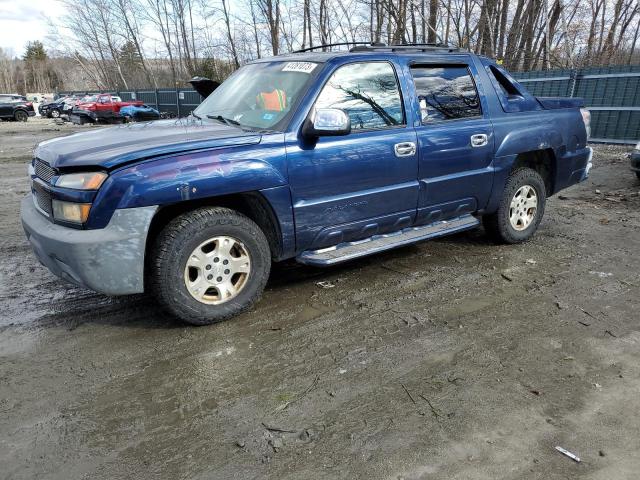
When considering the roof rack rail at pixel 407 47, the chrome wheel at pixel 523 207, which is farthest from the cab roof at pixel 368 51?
the chrome wheel at pixel 523 207

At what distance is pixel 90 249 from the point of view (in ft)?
9.41

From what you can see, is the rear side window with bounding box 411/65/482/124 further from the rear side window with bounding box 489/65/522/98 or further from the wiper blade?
the wiper blade

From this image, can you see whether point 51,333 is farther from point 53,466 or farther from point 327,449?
point 327,449

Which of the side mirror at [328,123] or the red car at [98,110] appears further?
the red car at [98,110]

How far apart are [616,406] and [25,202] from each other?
4.23 meters

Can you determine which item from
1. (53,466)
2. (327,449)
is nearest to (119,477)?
(53,466)

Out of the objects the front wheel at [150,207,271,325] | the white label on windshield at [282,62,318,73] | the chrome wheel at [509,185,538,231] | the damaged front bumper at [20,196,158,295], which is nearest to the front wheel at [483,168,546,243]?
the chrome wheel at [509,185,538,231]

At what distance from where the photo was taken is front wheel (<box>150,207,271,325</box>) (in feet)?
10.2

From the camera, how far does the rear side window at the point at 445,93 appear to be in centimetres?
407

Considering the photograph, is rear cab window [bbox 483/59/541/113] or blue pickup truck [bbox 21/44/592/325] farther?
rear cab window [bbox 483/59/541/113]

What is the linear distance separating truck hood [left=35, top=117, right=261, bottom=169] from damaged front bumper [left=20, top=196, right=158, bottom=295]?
353 mm

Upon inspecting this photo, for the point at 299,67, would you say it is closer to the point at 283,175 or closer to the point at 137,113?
the point at 283,175

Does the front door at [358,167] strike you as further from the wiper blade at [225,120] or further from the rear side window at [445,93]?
the wiper blade at [225,120]

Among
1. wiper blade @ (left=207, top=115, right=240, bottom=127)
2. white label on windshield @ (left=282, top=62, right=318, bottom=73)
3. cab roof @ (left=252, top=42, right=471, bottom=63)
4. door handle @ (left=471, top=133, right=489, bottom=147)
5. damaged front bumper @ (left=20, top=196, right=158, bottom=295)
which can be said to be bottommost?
damaged front bumper @ (left=20, top=196, right=158, bottom=295)
